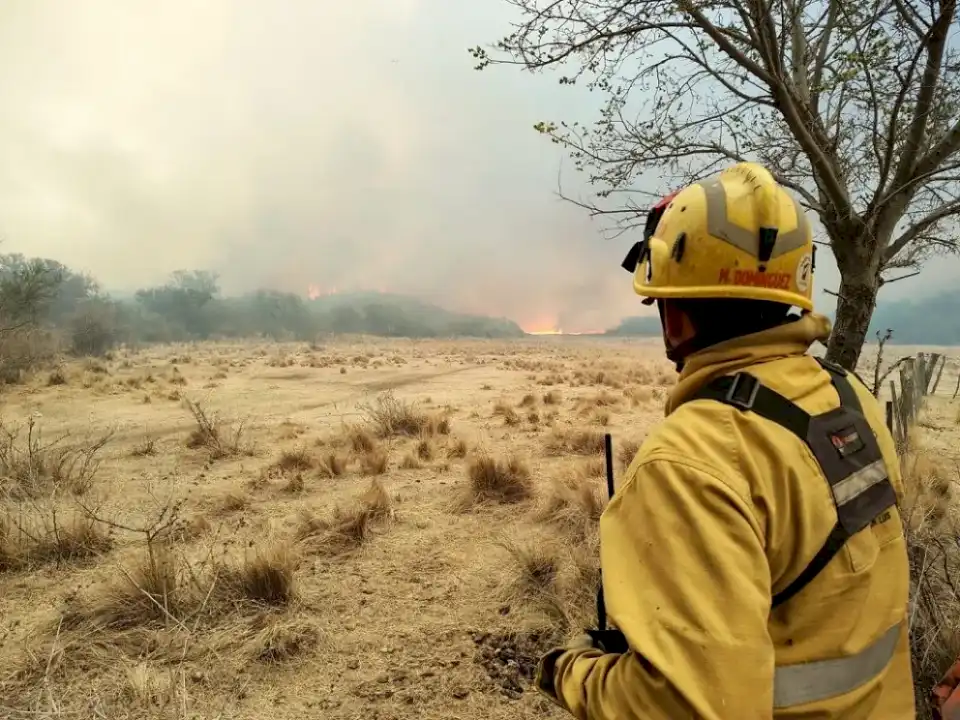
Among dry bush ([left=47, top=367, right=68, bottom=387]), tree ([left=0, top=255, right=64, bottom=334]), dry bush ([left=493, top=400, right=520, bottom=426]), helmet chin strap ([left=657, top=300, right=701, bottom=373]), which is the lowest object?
dry bush ([left=493, top=400, right=520, bottom=426])

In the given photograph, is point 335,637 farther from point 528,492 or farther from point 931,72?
point 931,72

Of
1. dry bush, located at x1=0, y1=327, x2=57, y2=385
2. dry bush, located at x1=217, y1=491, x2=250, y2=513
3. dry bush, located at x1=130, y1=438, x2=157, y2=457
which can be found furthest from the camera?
dry bush, located at x1=0, y1=327, x2=57, y2=385

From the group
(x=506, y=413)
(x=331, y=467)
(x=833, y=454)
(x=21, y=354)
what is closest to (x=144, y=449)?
(x=331, y=467)

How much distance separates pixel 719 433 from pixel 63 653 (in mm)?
3918

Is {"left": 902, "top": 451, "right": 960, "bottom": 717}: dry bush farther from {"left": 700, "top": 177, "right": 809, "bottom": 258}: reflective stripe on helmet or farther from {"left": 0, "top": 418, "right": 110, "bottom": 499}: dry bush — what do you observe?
{"left": 0, "top": 418, "right": 110, "bottom": 499}: dry bush

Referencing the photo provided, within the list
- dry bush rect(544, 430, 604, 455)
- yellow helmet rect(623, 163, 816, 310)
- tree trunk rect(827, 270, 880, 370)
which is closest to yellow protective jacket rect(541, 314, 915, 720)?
yellow helmet rect(623, 163, 816, 310)

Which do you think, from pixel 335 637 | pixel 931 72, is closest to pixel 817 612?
pixel 335 637

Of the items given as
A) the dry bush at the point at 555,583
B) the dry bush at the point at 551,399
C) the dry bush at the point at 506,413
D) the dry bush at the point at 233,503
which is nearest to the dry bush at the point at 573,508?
the dry bush at the point at 555,583

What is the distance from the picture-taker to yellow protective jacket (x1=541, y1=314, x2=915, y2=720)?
94cm

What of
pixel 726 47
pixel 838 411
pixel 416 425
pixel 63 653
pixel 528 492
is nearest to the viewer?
pixel 838 411

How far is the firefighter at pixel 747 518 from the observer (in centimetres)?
96

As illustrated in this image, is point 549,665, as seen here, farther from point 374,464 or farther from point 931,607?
point 374,464

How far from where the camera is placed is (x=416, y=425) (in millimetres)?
9906

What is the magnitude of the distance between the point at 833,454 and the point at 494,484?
5.34 metres
